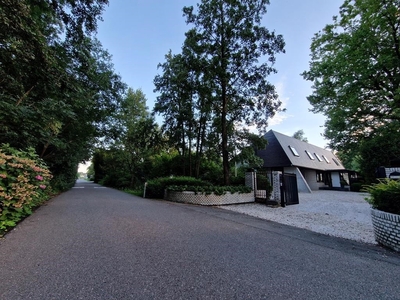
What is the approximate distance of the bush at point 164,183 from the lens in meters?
11.2

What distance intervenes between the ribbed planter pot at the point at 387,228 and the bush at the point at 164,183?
8008 millimetres

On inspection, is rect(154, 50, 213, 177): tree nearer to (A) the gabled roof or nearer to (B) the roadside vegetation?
(B) the roadside vegetation

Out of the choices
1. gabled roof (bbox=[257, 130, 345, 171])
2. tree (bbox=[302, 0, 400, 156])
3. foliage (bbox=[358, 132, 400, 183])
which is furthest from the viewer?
gabled roof (bbox=[257, 130, 345, 171])

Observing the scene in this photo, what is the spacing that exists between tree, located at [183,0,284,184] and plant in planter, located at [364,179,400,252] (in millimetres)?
7505

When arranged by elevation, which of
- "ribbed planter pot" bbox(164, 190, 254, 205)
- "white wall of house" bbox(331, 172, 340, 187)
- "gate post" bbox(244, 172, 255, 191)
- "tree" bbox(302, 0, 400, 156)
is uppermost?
"tree" bbox(302, 0, 400, 156)

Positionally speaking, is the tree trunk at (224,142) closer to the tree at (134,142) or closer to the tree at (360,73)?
the tree at (360,73)

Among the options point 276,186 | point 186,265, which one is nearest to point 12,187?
point 186,265

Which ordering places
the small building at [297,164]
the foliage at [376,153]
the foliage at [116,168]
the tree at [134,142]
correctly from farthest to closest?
the foliage at [116,168] → the tree at [134,142] → the small building at [297,164] → the foliage at [376,153]

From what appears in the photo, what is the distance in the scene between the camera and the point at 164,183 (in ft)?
38.6

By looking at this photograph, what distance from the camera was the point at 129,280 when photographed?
7.16 feet

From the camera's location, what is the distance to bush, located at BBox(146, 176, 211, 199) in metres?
11.2

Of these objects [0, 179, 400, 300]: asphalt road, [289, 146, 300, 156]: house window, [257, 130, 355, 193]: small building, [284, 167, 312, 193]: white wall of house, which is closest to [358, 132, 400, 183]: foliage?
[284, 167, 312, 193]: white wall of house

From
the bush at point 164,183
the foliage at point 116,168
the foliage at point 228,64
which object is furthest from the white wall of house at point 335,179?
the foliage at point 116,168

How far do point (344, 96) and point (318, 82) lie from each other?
6.60 ft
